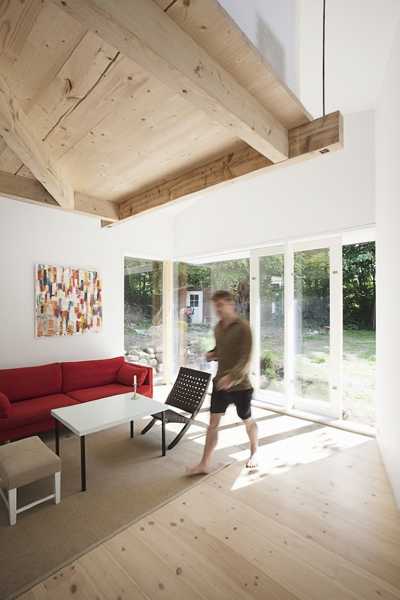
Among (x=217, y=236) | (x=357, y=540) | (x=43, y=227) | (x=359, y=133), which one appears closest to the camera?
(x=357, y=540)

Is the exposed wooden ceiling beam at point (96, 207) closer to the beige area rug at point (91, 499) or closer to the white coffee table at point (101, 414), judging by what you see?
the white coffee table at point (101, 414)

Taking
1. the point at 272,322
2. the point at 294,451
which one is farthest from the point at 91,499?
the point at 272,322

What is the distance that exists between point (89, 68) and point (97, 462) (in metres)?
3.03

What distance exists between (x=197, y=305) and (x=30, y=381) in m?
3.02

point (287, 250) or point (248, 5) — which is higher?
point (248, 5)

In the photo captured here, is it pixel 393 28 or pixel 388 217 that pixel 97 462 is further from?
pixel 393 28

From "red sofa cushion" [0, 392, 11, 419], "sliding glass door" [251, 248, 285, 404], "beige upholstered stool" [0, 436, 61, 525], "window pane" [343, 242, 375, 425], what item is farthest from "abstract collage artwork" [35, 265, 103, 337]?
"window pane" [343, 242, 375, 425]

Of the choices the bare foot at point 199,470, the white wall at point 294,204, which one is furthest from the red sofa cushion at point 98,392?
the white wall at point 294,204

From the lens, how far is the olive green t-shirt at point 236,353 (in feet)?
8.65

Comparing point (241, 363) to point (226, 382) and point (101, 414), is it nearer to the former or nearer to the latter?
point (226, 382)

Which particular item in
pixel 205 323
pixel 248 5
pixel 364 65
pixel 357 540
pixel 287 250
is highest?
pixel 364 65

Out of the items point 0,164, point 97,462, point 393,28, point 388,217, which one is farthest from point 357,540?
point 0,164

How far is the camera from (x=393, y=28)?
243 cm

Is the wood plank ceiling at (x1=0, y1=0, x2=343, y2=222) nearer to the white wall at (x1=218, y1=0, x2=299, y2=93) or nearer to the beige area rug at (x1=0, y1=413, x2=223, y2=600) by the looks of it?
the white wall at (x1=218, y1=0, x2=299, y2=93)
